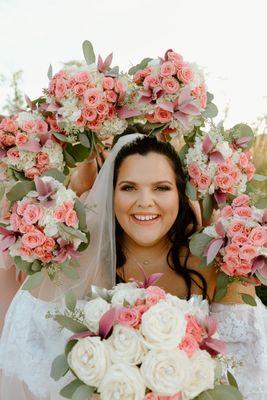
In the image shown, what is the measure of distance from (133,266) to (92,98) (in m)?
1.18

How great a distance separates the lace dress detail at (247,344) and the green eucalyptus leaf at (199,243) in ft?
1.26

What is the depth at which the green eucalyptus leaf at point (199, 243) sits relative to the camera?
3.31m

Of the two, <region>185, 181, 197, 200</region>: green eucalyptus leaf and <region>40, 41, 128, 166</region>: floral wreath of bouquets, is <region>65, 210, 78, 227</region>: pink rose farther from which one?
<region>185, 181, 197, 200</region>: green eucalyptus leaf

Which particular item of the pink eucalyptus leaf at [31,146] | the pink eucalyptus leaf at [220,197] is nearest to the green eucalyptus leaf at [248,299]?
the pink eucalyptus leaf at [220,197]

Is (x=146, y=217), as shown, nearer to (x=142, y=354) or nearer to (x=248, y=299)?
(x=248, y=299)

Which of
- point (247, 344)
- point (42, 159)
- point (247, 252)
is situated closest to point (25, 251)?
point (42, 159)

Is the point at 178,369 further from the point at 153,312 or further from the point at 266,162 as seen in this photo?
the point at 266,162

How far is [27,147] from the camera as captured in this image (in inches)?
130

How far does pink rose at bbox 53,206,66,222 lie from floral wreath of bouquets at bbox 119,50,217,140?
2.28 feet

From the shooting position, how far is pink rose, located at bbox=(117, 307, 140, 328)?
236cm

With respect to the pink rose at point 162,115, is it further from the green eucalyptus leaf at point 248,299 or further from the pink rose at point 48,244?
the green eucalyptus leaf at point 248,299

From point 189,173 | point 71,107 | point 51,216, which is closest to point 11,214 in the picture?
point 51,216

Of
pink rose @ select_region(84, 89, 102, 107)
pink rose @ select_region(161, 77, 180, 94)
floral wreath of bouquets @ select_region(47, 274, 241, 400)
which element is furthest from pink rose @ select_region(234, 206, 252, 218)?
pink rose @ select_region(84, 89, 102, 107)

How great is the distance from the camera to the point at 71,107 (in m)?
3.26
